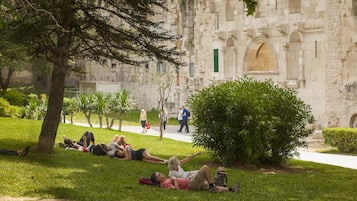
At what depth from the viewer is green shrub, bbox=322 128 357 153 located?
25953mm

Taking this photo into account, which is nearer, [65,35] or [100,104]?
[65,35]

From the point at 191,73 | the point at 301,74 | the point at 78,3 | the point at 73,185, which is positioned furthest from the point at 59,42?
the point at 191,73

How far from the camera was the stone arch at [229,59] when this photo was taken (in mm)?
38000

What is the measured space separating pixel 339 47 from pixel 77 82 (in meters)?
32.9

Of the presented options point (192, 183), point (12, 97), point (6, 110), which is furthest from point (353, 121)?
point (192, 183)

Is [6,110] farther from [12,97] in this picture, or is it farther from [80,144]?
[80,144]

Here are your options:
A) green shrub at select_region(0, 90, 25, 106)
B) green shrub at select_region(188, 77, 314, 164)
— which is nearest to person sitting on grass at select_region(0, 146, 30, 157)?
green shrub at select_region(188, 77, 314, 164)

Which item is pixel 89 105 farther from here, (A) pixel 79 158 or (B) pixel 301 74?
(A) pixel 79 158

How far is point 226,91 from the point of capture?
59.1ft

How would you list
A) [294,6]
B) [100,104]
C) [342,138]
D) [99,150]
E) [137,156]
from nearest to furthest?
[137,156] → [99,150] → [342,138] → [100,104] → [294,6]

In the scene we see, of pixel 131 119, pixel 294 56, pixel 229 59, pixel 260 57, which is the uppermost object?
pixel 229 59

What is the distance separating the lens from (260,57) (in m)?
36.2

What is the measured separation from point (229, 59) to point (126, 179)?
25680 millimetres

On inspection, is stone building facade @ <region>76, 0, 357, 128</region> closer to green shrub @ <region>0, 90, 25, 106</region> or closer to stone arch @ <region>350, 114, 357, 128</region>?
stone arch @ <region>350, 114, 357, 128</region>
